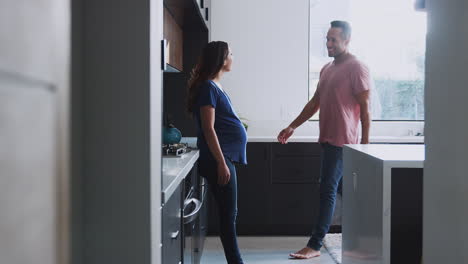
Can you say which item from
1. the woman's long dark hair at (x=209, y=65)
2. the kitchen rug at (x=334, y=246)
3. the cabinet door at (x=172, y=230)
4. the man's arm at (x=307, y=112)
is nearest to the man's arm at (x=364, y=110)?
the man's arm at (x=307, y=112)

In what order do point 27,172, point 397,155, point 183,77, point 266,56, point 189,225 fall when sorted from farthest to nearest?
point 266,56 < point 183,77 < point 189,225 < point 397,155 < point 27,172

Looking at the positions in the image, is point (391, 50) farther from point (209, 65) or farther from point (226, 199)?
point (226, 199)

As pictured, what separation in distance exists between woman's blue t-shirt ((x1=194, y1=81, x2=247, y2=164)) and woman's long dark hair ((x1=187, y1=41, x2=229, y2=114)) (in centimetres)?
6

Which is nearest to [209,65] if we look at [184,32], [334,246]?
[184,32]

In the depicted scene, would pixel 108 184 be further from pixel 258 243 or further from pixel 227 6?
pixel 227 6

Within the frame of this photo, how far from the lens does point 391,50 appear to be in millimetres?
4711

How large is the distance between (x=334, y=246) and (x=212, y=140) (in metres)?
1.64

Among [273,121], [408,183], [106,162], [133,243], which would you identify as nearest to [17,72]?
[106,162]

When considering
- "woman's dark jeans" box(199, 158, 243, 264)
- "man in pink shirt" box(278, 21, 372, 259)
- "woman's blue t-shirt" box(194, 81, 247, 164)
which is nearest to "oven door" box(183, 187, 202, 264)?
"woman's dark jeans" box(199, 158, 243, 264)

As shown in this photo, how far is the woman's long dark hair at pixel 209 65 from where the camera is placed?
2680mm

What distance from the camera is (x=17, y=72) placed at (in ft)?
2.76

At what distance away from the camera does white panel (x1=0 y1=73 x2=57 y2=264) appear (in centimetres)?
80

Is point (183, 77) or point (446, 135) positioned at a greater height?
point (183, 77)

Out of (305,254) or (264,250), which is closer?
(305,254)
